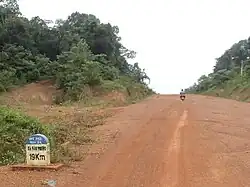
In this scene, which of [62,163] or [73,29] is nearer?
[62,163]

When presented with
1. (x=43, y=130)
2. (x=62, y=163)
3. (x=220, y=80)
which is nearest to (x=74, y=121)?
(x=43, y=130)

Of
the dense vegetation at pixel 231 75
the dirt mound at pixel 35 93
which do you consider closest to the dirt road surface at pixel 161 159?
the dirt mound at pixel 35 93

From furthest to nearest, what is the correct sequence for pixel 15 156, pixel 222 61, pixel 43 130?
pixel 222 61 → pixel 43 130 → pixel 15 156

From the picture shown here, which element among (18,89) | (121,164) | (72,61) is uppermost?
(72,61)

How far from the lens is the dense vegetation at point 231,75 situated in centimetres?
4906

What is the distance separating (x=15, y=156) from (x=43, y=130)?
2139mm

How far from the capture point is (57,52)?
43844 mm

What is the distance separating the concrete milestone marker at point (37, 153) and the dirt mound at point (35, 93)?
21490 millimetres

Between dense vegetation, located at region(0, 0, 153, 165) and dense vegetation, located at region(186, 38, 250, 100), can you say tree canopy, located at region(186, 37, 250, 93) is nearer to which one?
dense vegetation, located at region(186, 38, 250, 100)

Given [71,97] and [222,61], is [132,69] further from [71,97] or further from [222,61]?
[222,61]

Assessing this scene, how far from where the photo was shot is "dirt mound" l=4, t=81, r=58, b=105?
3170cm

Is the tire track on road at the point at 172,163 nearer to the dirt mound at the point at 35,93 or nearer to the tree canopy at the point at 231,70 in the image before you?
the dirt mound at the point at 35,93

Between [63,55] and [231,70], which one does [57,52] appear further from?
[231,70]

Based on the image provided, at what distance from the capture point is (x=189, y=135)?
13141mm
